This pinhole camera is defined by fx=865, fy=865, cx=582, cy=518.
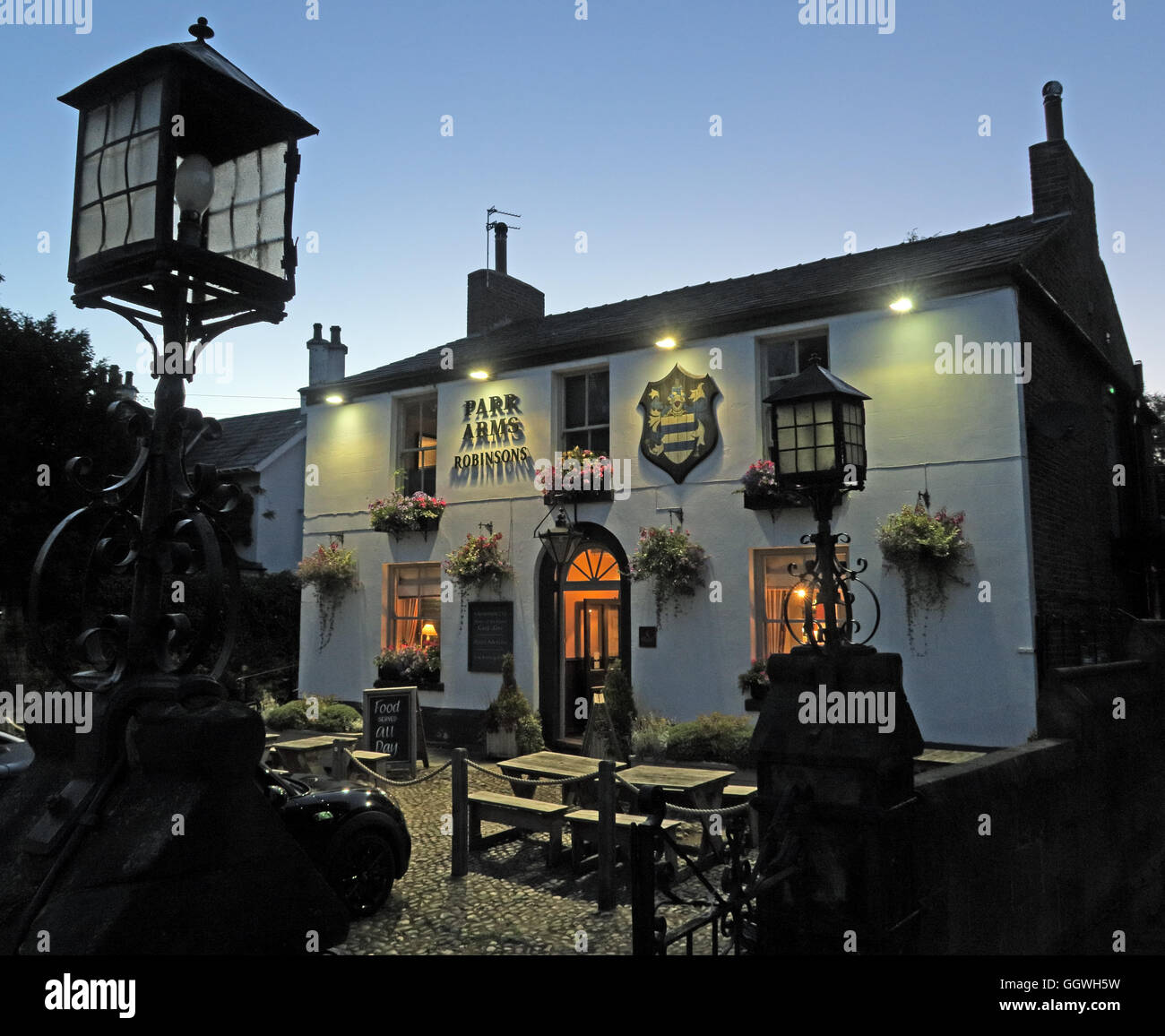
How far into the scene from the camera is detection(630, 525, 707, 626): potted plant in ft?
39.9

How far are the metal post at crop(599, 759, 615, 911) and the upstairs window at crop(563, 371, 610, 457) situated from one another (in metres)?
7.71

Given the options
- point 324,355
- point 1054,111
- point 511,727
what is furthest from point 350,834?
point 324,355

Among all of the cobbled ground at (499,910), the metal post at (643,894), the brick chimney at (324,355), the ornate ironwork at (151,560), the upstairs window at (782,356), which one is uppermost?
the brick chimney at (324,355)

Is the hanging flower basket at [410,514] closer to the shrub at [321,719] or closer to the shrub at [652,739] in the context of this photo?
the shrub at [321,719]

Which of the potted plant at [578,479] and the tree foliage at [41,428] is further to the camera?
the tree foliage at [41,428]

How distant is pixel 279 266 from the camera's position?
14.3 ft

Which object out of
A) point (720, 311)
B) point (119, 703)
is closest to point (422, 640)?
point (720, 311)

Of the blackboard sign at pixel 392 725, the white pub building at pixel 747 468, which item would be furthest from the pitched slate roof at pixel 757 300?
the blackboard sign at pixel 392 725

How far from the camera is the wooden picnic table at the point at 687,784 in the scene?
24.2ft

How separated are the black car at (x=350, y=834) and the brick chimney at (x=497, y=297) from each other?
13.0 meters

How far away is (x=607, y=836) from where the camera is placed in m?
6.29

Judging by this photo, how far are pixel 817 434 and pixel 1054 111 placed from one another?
11.2 metres

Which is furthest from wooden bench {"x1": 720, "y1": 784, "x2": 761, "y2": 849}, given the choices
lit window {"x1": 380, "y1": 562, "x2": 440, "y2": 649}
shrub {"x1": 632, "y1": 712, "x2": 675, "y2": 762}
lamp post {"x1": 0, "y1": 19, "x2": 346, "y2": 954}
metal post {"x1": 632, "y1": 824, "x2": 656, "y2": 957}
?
lit window {"x1": 380, "y1": 562, "x2": 440, "y2": 649}

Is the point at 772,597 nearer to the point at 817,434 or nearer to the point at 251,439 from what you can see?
the point at 817,434
